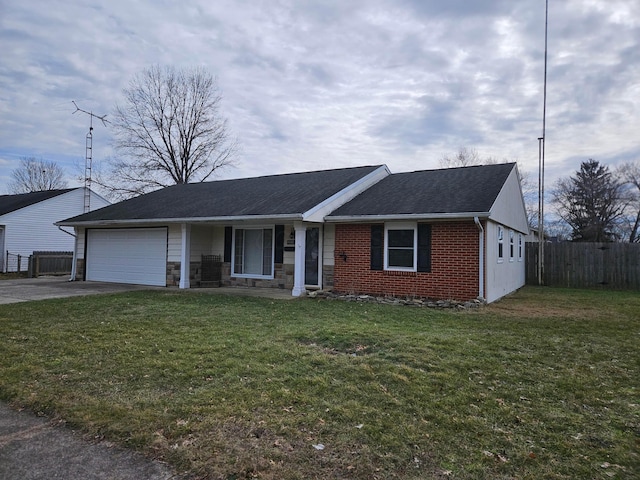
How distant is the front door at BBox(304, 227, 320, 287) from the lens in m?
12.3

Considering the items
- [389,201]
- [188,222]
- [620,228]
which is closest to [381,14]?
[389,201]

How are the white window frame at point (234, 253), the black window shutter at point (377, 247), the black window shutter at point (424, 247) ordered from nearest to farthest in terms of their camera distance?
the black window shutter at point (424, 247)
the black window shutter at point (377, 247)
the white window frame at point (234, 253)

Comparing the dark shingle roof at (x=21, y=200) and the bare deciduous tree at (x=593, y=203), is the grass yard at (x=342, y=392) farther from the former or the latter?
the bare deciduous tree at (x=593, y=203)

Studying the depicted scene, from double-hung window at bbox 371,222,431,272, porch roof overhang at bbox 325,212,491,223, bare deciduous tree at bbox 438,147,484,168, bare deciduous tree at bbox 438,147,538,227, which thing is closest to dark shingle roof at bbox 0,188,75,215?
porch roof overhang at bbox 325,212,491,223

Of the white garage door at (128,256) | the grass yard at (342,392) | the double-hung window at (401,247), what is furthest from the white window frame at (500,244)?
the white garage door at (128,256)

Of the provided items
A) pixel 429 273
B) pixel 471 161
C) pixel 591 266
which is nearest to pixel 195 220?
pixel 429 273

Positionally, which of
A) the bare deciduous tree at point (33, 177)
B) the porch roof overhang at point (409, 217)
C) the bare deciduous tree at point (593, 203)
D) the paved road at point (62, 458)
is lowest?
the paved road at point (62, 458)

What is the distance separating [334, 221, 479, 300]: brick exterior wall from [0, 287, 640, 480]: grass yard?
9.08 ft

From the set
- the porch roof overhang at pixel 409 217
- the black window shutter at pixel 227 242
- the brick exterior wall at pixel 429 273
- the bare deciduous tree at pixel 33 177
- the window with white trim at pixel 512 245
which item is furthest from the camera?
the bare deciduous tree at pixel 33 177

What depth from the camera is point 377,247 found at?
1135cm

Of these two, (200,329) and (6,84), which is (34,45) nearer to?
(6,84)

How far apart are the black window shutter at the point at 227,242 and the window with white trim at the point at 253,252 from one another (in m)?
0.14

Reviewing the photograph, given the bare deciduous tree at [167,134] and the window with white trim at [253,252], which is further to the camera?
the bare deciduous tree at [167,134]

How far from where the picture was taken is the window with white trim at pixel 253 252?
43.9ft
